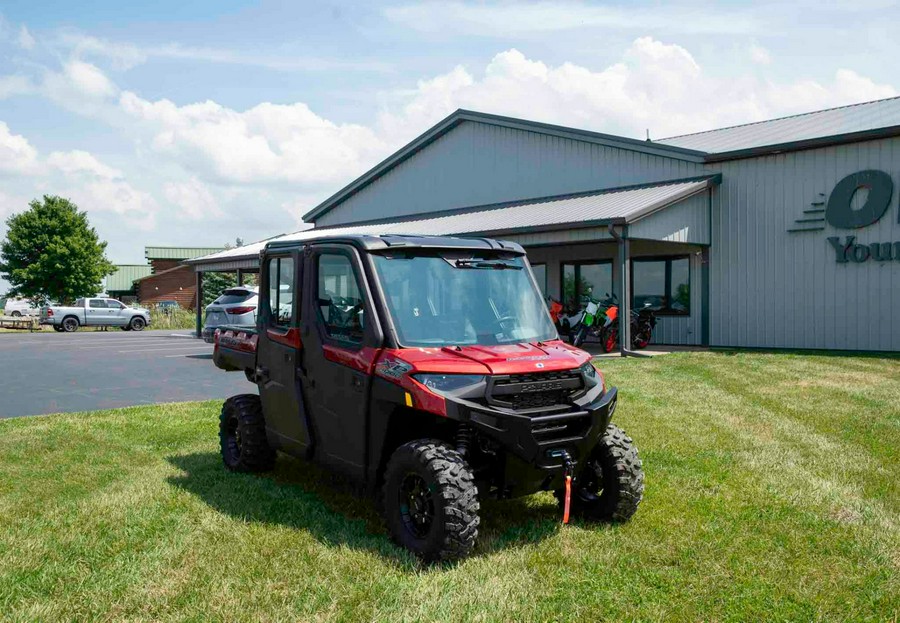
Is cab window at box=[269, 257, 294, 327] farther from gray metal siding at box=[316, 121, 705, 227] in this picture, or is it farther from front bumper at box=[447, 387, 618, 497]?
gray metal siding at box=[316, 121, 705, 227]

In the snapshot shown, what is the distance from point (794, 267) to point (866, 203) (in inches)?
79.7

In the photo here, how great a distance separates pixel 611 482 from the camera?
536 cm

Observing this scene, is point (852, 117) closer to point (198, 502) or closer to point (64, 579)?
point (198, 502)

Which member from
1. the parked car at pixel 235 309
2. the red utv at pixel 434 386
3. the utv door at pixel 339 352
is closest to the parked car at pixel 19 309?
the parked car at pixel 235 309

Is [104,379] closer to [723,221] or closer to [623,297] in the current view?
[623,297]

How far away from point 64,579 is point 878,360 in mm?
14976

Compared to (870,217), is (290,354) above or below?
below

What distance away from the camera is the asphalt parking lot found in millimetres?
11578

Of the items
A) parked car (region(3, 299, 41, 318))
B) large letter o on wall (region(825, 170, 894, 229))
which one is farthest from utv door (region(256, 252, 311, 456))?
parked car (region(3, 299, 41, 318))

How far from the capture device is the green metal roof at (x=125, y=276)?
6800 cm

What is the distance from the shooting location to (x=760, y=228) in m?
18.7

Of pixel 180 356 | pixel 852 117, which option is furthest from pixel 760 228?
pixel 180 356

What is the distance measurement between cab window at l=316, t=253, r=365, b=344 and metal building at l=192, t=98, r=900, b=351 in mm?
11523

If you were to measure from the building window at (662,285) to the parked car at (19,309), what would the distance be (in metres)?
45.5
